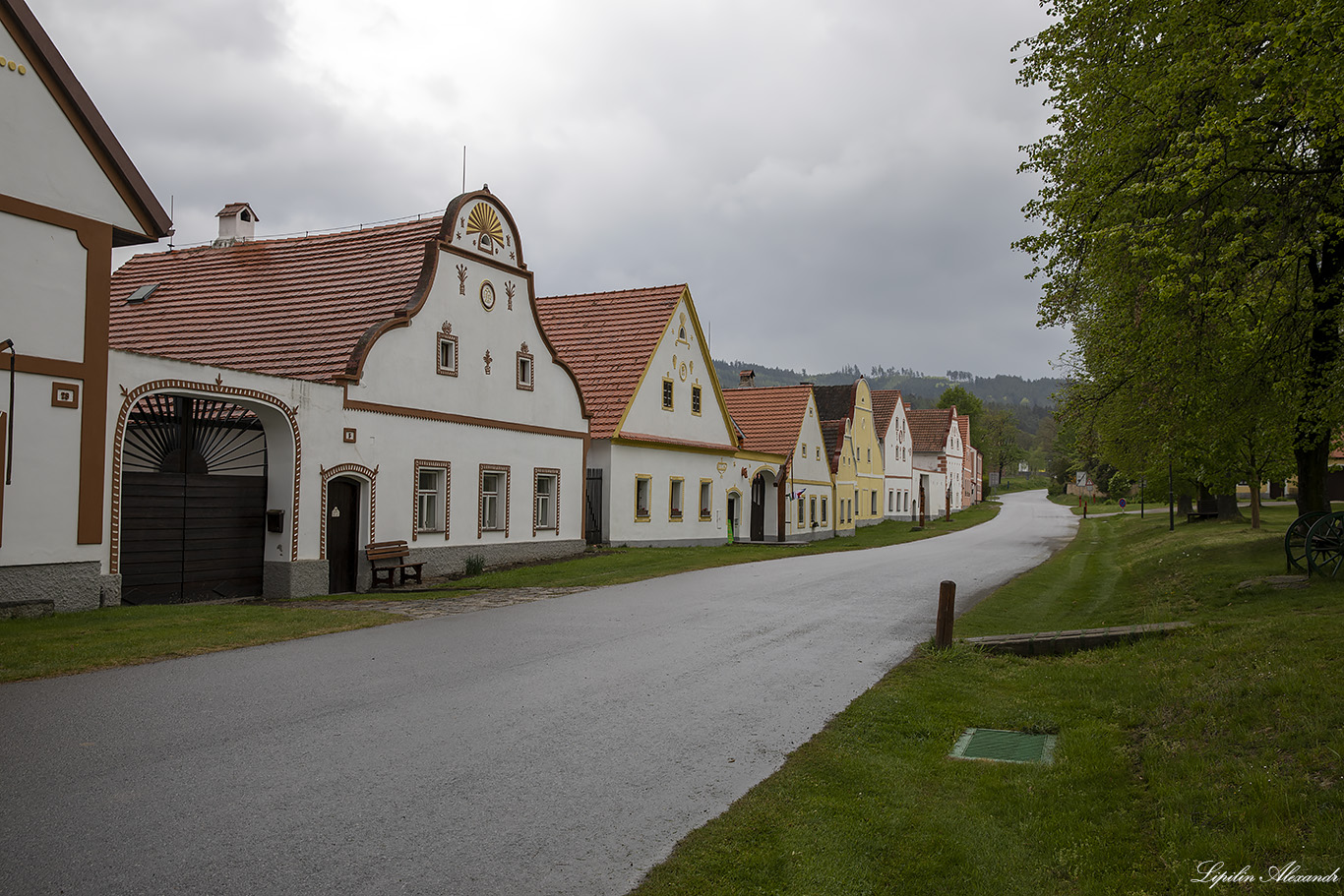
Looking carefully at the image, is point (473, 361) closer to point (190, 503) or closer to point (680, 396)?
point (190, 503)

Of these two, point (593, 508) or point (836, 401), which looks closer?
point (593, 508)

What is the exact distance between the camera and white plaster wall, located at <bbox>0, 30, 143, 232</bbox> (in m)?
13.9

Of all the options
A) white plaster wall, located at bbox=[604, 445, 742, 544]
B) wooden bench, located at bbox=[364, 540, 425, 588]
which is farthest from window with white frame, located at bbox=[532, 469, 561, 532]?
wooden bench, located at bbox=[364, 540, 425, 588]

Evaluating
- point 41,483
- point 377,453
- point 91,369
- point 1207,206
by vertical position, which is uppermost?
point 1207,206

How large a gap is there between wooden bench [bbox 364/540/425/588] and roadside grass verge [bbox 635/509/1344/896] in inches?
482

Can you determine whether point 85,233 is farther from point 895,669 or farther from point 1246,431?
point 1246,431

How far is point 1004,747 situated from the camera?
8039mm

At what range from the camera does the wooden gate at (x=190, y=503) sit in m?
16.1

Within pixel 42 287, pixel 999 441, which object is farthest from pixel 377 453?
pixel 999 441

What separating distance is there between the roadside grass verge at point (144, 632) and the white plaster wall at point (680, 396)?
687 inches

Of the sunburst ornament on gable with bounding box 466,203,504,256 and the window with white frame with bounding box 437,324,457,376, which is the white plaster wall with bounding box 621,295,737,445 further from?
the window with white frame with bounding box 437,324,457,376

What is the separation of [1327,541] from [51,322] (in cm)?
1979

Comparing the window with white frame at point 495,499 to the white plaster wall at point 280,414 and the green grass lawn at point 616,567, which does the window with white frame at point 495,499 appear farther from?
the white plaster wall at point 280,414

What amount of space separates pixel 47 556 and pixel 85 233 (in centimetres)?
505
